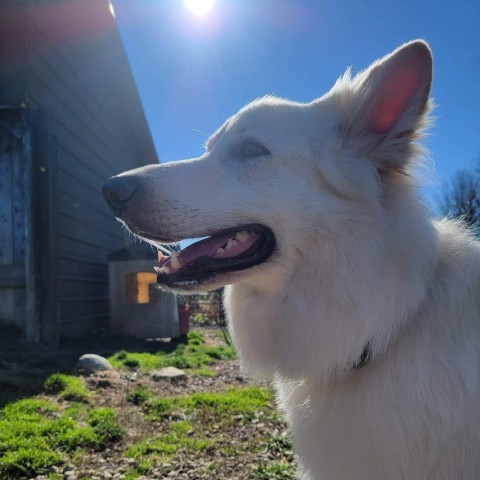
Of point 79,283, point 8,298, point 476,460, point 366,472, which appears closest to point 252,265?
point 366,472

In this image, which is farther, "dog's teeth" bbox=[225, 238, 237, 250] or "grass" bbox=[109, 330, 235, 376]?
"grass" bbox=[109, 330, 235, 376]

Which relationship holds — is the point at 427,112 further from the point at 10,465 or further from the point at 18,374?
the point at 18,374

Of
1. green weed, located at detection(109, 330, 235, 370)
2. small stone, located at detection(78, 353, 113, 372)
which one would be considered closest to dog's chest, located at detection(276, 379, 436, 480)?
small stone, located at detection(78, 353, 113, 372)

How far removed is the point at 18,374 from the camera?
4.95 meters

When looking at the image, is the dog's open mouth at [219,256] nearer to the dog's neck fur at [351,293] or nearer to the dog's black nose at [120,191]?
the dog's neck fur at [351,293]

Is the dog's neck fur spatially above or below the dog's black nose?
below

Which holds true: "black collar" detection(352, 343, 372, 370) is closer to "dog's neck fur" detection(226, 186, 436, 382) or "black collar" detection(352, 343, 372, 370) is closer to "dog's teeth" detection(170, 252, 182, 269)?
"dog's neck fur" detection(226, 186, 436, 382)

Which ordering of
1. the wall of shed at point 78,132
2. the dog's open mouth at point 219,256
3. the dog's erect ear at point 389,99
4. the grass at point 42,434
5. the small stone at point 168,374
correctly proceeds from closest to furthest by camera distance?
the dog's erect ear at point 389,99, the dog's open mouth at point 219,256, the grass at point 42,434, the small stone at point 168,374, the wall of shed at point 78,132

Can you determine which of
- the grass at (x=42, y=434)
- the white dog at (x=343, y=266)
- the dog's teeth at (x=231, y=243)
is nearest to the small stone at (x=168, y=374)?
the grass at (x=42, y=434)

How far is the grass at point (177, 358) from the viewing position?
6.53m

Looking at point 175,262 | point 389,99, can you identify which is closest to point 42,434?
point 175,262

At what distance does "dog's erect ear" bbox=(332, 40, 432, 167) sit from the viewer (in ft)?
6.43

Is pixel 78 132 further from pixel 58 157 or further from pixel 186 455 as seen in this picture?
pixel 186 455

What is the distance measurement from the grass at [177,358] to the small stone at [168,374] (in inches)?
14.5
